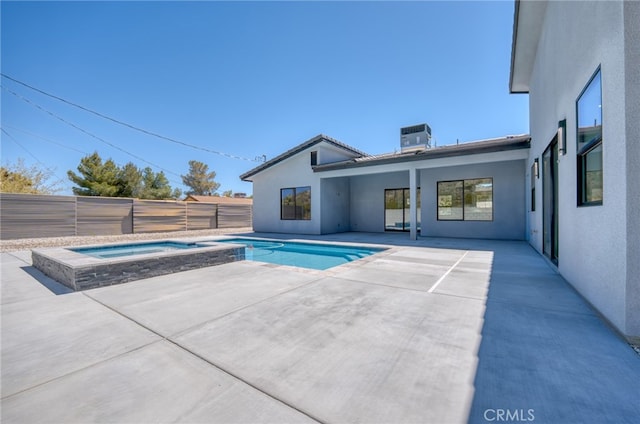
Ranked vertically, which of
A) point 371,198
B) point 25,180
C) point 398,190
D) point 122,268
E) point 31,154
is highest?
point 31,154

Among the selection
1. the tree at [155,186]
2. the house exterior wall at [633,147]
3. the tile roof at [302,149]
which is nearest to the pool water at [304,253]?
the tile roof at [302,149]

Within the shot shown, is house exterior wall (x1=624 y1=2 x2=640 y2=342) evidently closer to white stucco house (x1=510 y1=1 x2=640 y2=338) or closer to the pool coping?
white stucco house (x1=510 y1=1 x2=640 y2=338)

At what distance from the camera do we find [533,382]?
2.03 m

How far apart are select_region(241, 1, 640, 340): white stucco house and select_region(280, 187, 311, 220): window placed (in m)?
0.06

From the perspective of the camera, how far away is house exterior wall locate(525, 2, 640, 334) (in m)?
2.57

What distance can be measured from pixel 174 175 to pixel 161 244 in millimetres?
32009

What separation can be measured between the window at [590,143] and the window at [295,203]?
455 inches

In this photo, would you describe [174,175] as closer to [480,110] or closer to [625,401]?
[480,110]

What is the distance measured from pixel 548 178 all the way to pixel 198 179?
143ft

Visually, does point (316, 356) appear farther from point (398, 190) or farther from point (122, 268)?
point (398, 190)

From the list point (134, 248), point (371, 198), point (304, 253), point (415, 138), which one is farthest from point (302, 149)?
point (134, 248)

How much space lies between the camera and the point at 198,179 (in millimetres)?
42250

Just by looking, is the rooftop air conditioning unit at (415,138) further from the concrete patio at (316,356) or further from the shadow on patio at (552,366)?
the shadow on patio at (552,366)

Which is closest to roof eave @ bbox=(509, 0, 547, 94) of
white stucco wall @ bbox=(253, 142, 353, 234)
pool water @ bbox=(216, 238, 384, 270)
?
pool water @ bbox=(216, 238, 384, 270)
